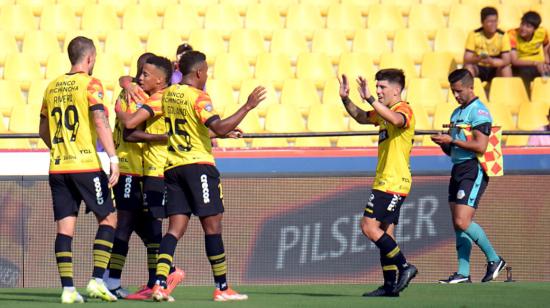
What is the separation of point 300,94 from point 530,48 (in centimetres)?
319

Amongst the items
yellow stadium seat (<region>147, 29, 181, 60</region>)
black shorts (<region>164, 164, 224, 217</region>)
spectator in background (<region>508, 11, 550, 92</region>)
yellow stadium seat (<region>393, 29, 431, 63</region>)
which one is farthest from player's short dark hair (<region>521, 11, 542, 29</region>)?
black shorts (<region>164, 164, 224, 217</region>)

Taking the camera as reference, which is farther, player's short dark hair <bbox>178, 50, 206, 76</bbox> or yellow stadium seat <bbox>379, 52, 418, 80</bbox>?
yellow stadium seat <bbox>379, 52, 418, 80</bbox>

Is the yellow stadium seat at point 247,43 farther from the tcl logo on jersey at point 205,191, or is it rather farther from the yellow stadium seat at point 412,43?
the tcl logo on jersey at point 205,191

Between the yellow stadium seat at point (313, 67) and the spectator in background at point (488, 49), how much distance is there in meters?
1.83

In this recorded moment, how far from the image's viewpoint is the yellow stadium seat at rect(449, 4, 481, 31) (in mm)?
16156

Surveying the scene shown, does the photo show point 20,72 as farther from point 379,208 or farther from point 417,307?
point 417,307

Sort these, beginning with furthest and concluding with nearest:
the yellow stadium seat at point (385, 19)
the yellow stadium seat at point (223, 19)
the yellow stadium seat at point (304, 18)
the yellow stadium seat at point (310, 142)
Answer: the yellow stadium seat at point (385, 19), the yellow stadium seat at point (304, 18), the yellow stadium seat at point (223, 19), the yellow stadium seat at point (310, 142)

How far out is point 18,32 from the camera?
1554 cm

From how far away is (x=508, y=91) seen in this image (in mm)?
14773

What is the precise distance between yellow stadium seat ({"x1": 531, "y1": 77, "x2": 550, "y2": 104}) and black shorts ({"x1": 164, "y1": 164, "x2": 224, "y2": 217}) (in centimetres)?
718

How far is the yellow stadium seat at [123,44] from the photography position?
15.2m

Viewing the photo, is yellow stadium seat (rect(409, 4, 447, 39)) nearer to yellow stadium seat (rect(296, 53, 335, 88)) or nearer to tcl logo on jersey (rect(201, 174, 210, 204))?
yellow stadium seat (rect(296, 53, 335, 88))

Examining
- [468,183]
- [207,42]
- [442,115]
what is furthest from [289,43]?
[468,183]

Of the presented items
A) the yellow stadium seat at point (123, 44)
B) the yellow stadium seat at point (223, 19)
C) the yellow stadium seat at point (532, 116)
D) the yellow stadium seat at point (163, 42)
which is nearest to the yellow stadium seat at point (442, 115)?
the yellow stadium seat at point (532, 116)
